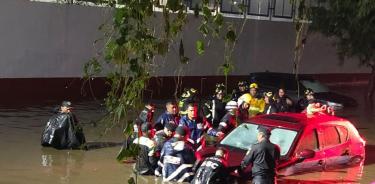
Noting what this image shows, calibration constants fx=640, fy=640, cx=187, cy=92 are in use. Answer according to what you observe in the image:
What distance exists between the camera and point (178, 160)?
10445 mm

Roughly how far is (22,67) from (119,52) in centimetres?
2099

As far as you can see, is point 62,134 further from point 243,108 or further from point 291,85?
point 291,85

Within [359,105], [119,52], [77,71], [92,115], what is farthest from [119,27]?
[359,105]

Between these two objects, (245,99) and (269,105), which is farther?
(269,105)

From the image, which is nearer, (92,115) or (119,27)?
(119,27)

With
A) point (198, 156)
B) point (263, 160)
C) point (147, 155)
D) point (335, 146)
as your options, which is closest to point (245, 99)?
point (335, 146)

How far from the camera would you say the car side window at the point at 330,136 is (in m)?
11.9

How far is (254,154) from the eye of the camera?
902cm

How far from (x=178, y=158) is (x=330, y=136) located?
3.33m

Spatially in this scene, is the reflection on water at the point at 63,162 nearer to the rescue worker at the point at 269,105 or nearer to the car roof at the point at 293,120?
the car roof at the point at 293,120

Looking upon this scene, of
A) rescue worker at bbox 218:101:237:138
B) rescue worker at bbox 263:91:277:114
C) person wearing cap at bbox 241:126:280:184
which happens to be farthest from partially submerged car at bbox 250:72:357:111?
person wearing cap at bbox 241:126:280:184

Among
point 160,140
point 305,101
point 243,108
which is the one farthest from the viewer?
point 305,101

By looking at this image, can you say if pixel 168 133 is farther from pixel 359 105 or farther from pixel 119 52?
pixel 359 105

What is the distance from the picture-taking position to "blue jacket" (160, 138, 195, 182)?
10377mm
